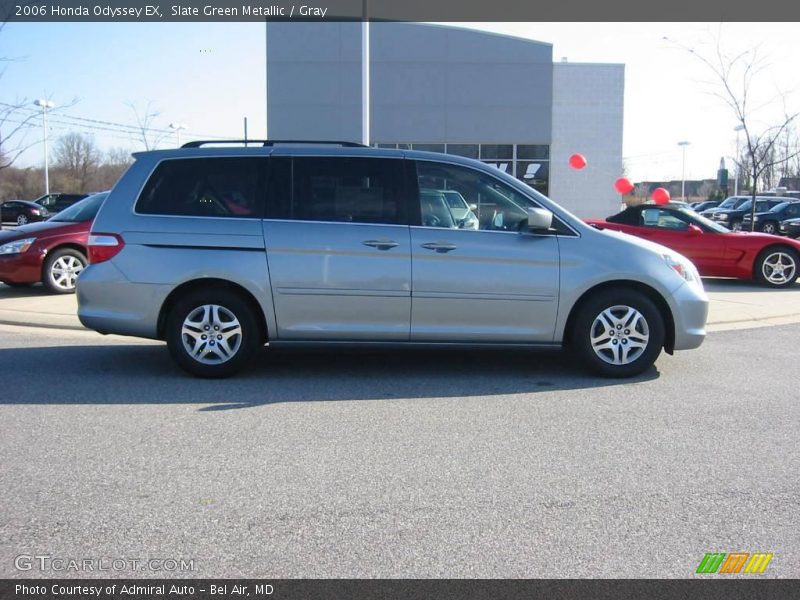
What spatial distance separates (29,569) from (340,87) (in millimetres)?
26921

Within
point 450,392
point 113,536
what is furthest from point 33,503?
point 450,392

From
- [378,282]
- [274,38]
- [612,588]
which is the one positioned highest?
[274,38]

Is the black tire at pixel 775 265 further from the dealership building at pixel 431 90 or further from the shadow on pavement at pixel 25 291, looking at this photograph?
the dealership building at pixel 431 90

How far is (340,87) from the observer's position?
94.1 feet

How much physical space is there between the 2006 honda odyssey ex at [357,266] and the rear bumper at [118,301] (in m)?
0.01

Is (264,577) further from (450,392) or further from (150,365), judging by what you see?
(150,365)

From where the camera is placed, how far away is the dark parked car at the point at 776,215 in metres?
29.2

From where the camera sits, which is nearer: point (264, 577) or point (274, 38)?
point (264, 577)

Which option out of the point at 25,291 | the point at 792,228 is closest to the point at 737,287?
the point at 25,291

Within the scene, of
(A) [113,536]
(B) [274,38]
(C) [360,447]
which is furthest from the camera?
(B) [274,38]

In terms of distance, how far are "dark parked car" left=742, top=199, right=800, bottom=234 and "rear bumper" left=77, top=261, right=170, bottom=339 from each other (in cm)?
2754

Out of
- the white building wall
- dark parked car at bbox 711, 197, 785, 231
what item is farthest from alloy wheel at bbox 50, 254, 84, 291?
dark parked car at bbox 711, 197, 785, 231

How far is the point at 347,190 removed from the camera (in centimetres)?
669

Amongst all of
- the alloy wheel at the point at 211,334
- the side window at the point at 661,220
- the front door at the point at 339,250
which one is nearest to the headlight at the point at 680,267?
the front door at the point at 339,250
